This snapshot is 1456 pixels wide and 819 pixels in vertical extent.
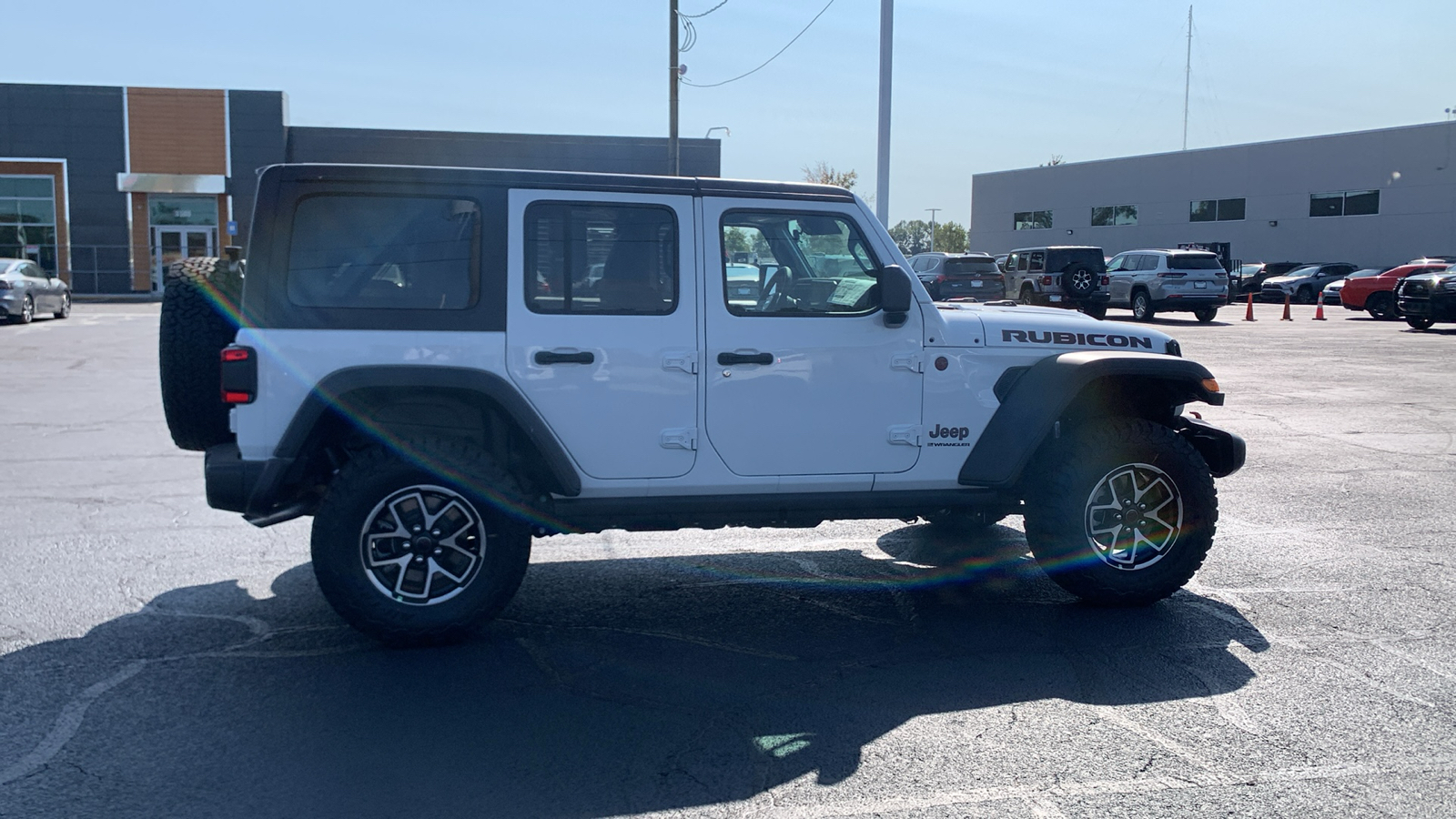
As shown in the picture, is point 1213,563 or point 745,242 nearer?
point 745,242

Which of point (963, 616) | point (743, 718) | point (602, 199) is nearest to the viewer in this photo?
point (743, 718)

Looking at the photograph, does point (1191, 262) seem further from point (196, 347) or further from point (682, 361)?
point (196, 347)

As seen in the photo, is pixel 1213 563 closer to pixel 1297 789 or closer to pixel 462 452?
pixel 1297 789

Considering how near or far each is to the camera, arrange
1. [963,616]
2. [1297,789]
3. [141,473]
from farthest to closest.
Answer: [141,473] → [963,616] → [1297,789]

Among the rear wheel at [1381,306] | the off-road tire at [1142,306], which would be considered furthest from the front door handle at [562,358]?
the rear wheel at [1381,306]

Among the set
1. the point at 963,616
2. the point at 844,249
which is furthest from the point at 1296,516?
the point at 844,249

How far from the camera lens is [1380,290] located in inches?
1163

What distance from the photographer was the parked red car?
29172 mm

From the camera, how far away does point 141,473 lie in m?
8.77

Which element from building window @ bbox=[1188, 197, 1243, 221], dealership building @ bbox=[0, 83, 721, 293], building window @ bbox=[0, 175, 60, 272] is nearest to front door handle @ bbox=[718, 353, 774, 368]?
dealership building @ bbox=[0, 83, 721, 293]

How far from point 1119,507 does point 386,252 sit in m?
3.55

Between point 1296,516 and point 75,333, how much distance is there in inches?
860

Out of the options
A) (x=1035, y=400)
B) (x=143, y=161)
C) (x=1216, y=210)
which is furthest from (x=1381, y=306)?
(x=143, y=161)

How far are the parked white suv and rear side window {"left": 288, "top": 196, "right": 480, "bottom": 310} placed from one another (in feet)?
90.4
